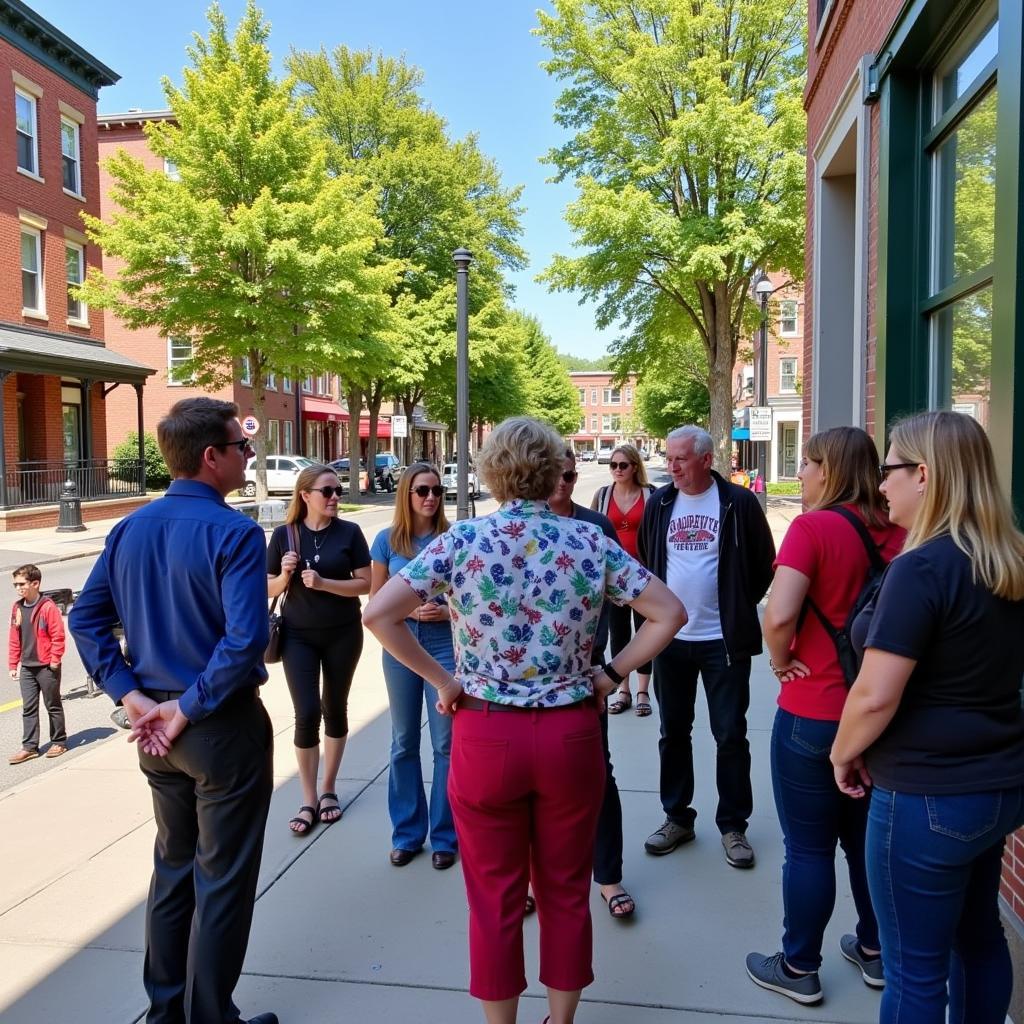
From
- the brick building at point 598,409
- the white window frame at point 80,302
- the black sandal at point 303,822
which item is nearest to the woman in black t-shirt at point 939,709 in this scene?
the black sandal at point 303,822

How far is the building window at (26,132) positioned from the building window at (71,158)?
1.19 m

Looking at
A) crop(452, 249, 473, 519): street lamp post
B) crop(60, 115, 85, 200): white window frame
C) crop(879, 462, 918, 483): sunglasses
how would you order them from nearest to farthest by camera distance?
crop(879, 462, 918, 483): sunglasses
crop(452, 249, 473, 519): street lamp post
crop(60, 115, 85, 200): white window frame

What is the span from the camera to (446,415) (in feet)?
138

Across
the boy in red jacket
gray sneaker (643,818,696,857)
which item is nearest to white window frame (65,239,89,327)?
the boy in red jacket

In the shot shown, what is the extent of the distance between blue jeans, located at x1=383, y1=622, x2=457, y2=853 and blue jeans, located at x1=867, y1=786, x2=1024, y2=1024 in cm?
227

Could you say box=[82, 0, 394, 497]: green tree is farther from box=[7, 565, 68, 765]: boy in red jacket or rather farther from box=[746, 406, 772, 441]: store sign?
box=[7, 565, 68, 765]: boy in red jacket

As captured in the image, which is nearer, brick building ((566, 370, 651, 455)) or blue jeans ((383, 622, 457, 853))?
blue jeans ((383, 622, 457, 853))

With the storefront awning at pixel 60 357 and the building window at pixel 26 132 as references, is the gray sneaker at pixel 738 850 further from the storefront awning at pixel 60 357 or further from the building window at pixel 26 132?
the building window at pixel 26 132

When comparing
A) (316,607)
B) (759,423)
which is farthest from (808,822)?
(759,423)

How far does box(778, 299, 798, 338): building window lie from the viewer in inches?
1601

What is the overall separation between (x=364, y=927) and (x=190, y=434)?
6.87 feet

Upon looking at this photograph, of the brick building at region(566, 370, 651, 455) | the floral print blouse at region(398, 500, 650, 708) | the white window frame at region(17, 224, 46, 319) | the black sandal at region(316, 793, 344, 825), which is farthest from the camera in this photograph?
the brick building at region(566, 370, 651, 455)

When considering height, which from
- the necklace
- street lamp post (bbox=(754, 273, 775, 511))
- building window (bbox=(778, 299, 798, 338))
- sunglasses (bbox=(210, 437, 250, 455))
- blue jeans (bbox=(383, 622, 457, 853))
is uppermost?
building window (bbox=(778, 299, 798, 338))

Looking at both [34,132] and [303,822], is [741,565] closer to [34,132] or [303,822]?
[303,822]
